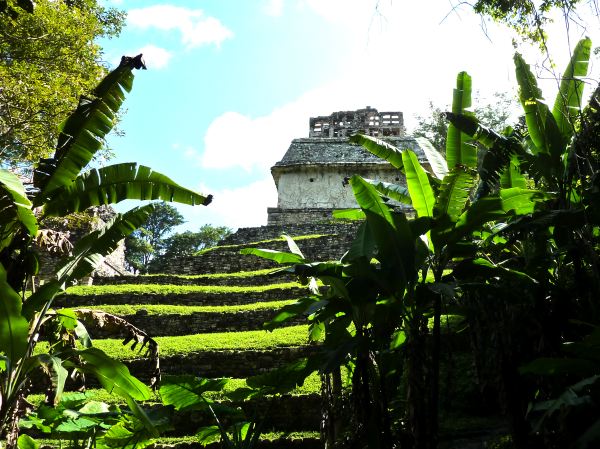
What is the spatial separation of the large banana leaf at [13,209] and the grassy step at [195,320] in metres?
7.15

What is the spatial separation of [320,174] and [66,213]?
18.4m

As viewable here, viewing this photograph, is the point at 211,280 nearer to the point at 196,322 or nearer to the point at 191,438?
the point at 196,322

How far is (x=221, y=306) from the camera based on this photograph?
41.6 ft

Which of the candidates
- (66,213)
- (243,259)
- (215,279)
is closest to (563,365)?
(66,213)

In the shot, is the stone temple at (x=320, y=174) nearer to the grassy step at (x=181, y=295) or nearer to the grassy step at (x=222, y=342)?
the grassy step at (x=181, y=295)

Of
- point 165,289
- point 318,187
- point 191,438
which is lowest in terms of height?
point 191,438

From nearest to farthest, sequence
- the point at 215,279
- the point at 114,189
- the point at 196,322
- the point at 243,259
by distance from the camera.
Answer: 1. the point at 114,189
2. the point at 196,322
3. the point at 215,279
4. the point at 243,259

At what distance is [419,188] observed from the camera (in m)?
4.48

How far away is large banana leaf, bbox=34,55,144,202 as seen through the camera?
184 inches

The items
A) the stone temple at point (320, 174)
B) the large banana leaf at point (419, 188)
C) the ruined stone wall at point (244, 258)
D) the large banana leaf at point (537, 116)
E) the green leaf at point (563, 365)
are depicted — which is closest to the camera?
the green leaf at point (563, 365)

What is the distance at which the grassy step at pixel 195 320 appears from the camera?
1138 cm

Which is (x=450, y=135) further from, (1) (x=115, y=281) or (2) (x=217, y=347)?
(1) (x=115, y=281)

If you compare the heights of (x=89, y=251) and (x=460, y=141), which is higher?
(x=460, y=141)

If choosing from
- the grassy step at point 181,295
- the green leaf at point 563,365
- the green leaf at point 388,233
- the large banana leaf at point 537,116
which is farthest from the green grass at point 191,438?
the grassy step at point 181,295
